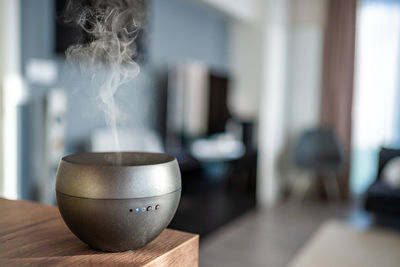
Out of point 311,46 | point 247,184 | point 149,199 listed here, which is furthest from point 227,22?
point 149,199

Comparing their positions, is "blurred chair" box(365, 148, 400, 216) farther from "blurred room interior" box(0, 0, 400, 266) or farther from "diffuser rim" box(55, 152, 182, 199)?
"diffuser rim" box(55, 152, 182, 199)

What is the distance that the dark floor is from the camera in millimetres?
3047

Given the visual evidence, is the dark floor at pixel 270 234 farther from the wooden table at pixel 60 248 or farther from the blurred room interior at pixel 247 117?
the wooden table at pixel 60 248

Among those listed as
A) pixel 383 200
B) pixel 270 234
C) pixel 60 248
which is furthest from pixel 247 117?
pixel 60 248

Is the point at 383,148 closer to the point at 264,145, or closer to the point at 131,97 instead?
the point at 264,145

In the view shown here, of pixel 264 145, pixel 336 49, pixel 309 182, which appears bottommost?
pixel 309 182

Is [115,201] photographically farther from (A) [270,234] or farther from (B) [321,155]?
(B) [321,155]

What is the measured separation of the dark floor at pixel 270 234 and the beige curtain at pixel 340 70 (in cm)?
79

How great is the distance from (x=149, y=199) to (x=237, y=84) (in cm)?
432

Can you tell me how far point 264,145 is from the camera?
477 cm

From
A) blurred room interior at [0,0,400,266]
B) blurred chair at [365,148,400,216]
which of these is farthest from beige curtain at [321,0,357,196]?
blurred chair at [365,148,400,216]

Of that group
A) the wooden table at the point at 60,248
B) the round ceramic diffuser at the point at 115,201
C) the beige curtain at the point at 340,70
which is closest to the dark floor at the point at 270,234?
the beige curtain at the point at 340,70

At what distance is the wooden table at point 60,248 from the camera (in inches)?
29.3

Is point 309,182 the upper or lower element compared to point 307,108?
lower
